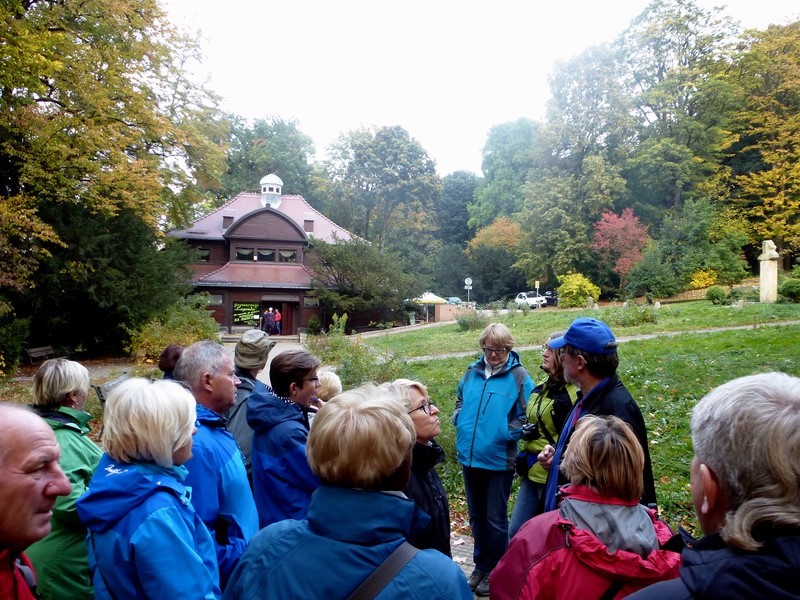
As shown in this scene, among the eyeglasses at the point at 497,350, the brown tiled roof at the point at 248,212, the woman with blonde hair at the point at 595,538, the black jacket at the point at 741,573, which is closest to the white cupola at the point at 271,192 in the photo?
the brown tiled roof at the point at 248,212

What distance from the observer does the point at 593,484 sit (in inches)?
84.0

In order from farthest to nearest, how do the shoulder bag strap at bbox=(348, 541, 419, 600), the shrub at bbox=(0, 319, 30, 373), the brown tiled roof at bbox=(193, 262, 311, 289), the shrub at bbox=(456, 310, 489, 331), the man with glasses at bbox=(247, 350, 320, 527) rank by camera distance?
the brown tiled roof at bbox=(193, 262, 311, 289), the shrub at bbox=(456, 310, 489, 331), the shrub at bbox=(0, 319, 30, 373), the man with glasses at bbox=(247, 350, 320, 527), the shoulder bag strap at bbox=(348, 541, 419, 600)

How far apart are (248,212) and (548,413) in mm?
33643

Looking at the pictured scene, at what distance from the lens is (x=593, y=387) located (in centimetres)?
296

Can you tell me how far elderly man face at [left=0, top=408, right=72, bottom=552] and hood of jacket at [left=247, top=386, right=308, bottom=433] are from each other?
118cm

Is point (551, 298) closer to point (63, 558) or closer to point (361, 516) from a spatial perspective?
point (63, 558)

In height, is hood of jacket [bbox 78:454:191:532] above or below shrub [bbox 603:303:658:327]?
above

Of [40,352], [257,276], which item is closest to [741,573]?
[40,352]

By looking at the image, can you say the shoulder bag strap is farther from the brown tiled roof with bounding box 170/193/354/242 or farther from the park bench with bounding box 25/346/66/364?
the brown tiled roof with bounding box 170/193/354/242

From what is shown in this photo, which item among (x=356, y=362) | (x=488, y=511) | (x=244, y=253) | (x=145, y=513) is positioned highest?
(x=244, y=253)

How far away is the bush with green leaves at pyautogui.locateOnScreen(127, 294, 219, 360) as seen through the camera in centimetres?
1848

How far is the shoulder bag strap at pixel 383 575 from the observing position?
55.9 inches

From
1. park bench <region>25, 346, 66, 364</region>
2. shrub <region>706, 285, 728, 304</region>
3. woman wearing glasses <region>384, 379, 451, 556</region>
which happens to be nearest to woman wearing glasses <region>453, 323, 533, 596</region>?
woman wearing glasses <region>384, 379, 451, 556</region>

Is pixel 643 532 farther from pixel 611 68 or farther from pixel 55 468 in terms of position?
Answer: pixel 611 68
